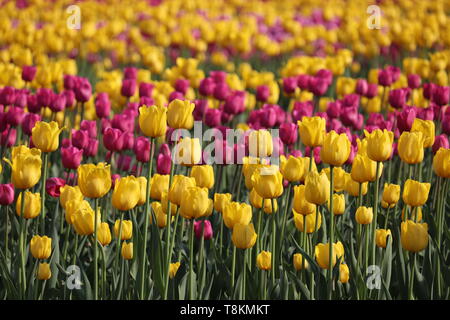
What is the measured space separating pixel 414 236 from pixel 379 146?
335 mm

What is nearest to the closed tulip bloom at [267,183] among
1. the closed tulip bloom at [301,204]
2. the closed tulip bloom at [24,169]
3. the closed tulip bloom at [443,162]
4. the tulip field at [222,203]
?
the tulip field at [222,203]

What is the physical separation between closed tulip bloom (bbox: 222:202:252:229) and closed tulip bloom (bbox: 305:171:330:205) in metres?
0.25

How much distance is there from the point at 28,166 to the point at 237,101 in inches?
81.3

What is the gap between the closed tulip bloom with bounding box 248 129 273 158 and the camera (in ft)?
10.5

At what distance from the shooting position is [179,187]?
Result: 9.06ft

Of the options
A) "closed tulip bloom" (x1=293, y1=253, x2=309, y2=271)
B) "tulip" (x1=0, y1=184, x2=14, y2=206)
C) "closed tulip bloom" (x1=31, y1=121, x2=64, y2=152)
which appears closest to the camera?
"closed tulip bloom" (x1=293, y1=253, x2=309, y2=271)

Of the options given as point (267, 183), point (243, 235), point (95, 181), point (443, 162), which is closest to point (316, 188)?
point (267, 183)

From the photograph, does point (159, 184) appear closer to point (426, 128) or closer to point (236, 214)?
point (236, 214)

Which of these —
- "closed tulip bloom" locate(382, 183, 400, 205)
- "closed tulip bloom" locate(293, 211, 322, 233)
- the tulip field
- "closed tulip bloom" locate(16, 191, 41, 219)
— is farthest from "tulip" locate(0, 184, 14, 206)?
"closed tulip bloom" locate(382, 183, 400, 205)

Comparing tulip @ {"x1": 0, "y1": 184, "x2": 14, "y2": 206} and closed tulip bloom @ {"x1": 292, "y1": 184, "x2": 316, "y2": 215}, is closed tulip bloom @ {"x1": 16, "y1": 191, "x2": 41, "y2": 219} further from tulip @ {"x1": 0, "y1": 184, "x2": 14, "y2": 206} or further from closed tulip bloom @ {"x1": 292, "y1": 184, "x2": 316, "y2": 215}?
closed tulip bloom @ {"x1": 292, "y1": 184, "x2": 316, "y2": 215}

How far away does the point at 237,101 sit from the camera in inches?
184

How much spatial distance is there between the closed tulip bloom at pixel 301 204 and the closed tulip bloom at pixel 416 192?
13.9 inches

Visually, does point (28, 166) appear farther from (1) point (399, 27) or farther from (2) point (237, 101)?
(1) point (399, 27)
